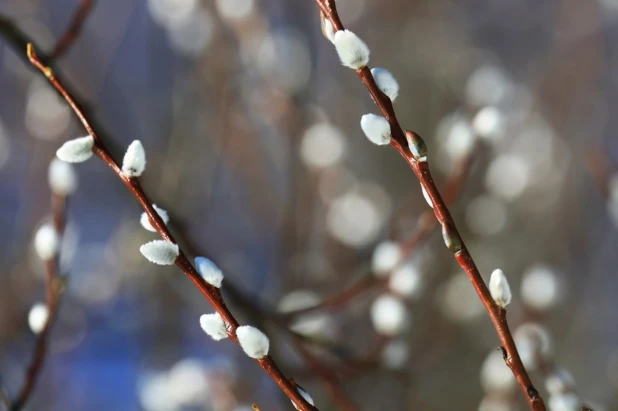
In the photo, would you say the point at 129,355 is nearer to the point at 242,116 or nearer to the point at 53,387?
the point at 53,387

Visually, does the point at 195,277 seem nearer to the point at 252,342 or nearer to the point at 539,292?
the point at 252,342

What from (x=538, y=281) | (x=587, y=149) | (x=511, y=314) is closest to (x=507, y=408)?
(x=538, y=281)

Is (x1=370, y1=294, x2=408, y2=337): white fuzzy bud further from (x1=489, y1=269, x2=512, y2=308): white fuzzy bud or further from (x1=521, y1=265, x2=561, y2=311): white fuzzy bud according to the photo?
(x1=489, y1=269, x2=512, y2=308): white fuzzy bud

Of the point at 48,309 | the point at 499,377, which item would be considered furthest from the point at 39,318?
the point at 499,377

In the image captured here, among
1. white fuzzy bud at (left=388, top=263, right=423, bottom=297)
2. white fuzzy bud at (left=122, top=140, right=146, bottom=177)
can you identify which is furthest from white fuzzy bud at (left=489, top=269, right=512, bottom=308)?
white fuzzy bud at (left=388, top=263, right=423, bottom=297)

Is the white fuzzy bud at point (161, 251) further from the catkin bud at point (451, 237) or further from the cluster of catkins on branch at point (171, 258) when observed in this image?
the catkin bud at point (451, 237)

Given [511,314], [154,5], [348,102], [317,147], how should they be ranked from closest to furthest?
1. [317,147]
2. [511,314]
3. [154,5]
4. [348,102]

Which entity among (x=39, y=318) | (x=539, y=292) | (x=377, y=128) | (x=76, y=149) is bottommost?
(x=39, y=318)
